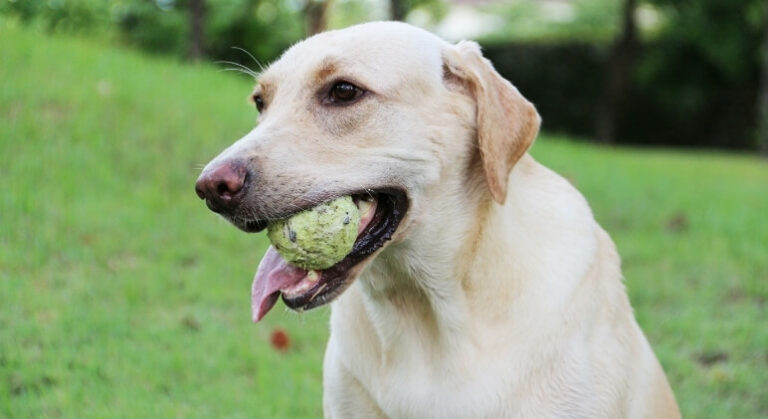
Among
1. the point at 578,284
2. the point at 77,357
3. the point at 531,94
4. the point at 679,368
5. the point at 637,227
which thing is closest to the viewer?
the point at 578,284

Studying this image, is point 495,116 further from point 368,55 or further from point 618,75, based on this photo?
point 618,75

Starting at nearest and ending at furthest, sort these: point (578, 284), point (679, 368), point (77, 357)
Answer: point (578, 284)
point (77, 357)
point (679, 368)

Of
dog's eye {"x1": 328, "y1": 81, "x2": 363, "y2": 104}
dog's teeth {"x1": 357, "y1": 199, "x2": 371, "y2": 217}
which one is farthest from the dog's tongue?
dog's eye {"x1": 328, "y1": 81, "x2": 363, "y2": 104}

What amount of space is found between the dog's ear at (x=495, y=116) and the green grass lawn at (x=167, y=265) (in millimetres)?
1928

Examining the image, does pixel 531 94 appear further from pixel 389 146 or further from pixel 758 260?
pixel 389 146

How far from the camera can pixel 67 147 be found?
699 cm

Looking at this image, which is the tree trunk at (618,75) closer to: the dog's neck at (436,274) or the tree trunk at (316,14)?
the tree trunk at (316,14)

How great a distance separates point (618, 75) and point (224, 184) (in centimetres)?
1526

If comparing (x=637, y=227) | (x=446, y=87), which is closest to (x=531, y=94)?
(x=637, y=227)

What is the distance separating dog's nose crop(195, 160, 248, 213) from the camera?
8.64 ft

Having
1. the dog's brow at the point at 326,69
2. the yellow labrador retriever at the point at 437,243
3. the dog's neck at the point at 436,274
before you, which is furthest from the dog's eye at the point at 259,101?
the dog's neck at the point at 436,274

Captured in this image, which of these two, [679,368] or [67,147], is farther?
[67,147]

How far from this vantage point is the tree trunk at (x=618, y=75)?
16484mm

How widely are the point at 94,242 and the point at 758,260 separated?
15.2 feet
